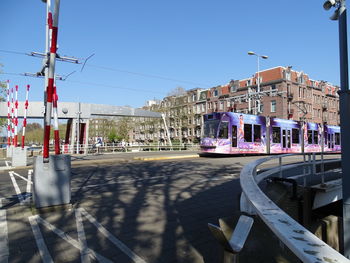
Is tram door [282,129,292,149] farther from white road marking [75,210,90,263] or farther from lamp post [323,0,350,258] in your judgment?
white road marking [75,210,90,263]

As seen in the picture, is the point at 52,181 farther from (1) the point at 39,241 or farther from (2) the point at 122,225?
(2) the point at 122,225

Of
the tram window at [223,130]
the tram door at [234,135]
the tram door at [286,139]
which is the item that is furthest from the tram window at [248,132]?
the tram door at [286,139]

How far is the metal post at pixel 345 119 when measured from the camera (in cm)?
418

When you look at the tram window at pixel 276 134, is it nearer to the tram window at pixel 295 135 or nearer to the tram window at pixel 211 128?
the tram window at pixel 295 135

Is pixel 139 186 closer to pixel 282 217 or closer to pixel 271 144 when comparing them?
pixel 282 217

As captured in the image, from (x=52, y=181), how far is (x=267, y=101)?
5274cm

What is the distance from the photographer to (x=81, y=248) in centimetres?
370

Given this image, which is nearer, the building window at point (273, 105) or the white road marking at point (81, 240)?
the white road marking at point (81, 240)

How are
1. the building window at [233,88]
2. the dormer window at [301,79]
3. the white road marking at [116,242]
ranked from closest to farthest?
1. the white road marking at [116,242]
2. the dormer window at [301,79]
3. the building window at [233,88]

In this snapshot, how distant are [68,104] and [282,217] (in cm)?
2802

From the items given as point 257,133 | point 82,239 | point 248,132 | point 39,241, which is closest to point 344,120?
point 82,239

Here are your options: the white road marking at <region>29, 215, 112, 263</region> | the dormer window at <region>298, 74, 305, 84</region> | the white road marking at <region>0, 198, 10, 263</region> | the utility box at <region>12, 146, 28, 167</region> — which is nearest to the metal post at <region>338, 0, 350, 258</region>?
the white road marking at <region>29, 215, 112, 263</region>

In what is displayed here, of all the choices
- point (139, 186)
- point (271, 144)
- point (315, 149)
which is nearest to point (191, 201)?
point (139, 186)

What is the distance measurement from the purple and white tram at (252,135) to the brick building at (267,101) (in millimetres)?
19792
